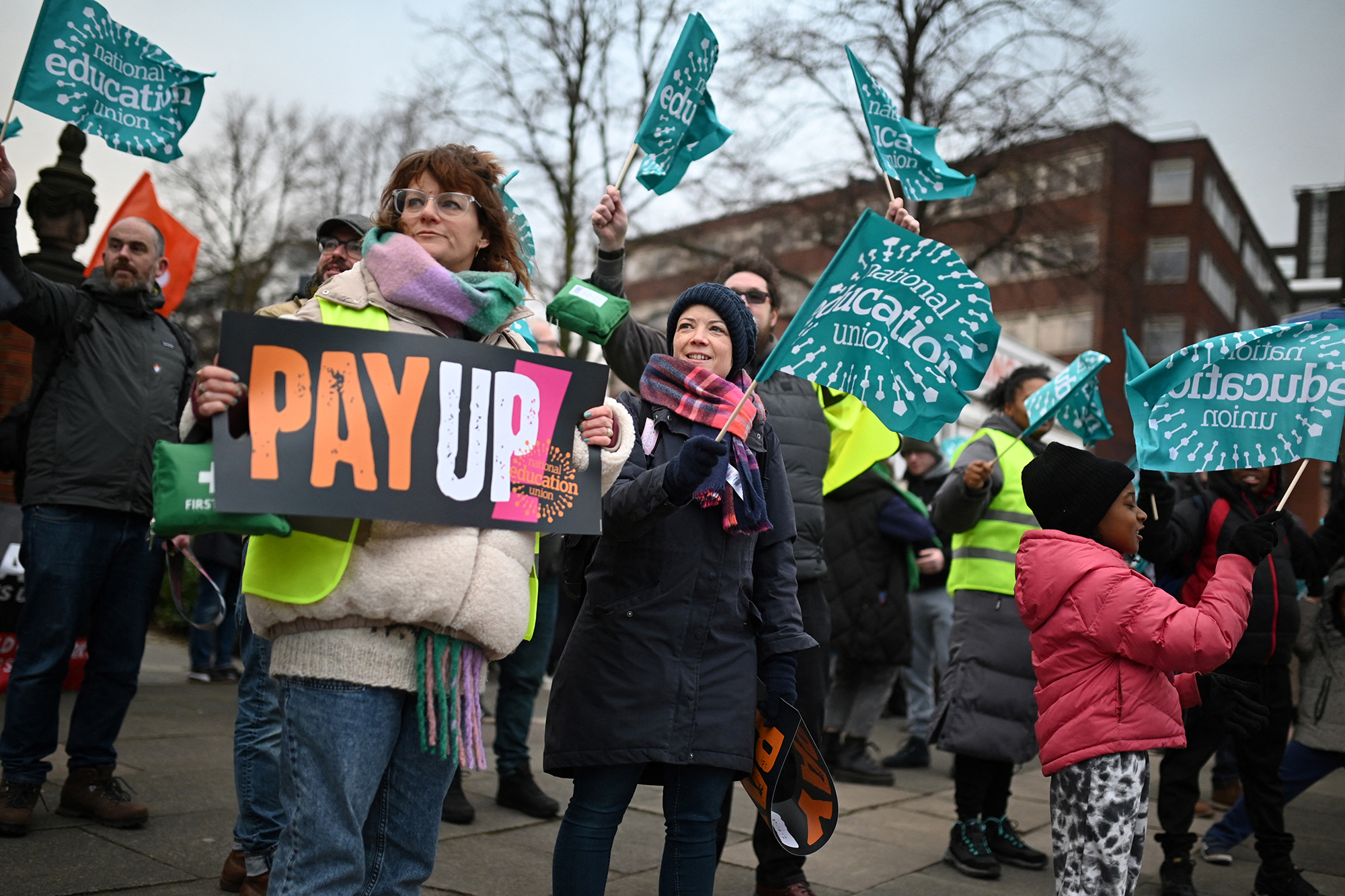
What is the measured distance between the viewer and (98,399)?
3877mm

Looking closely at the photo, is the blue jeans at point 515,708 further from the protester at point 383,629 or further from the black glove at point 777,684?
the protester at point 383,629

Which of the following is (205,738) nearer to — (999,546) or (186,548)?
(186,548)

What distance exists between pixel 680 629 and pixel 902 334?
1.15m

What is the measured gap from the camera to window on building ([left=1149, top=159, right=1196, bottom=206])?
126ft

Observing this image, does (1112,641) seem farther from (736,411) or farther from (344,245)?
(344,245)

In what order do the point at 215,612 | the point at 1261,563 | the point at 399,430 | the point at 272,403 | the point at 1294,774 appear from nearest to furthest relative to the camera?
the point at 272,403, the point at 399,430, the point at 1261,563, the point at 1294,774, the point at 215,612

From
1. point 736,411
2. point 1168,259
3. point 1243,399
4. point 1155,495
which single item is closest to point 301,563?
point 736,411

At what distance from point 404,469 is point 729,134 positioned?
91.6 inches

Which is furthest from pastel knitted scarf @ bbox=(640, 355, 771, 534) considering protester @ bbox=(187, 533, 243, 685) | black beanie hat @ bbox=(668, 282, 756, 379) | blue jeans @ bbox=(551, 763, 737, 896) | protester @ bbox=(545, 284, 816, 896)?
protester @ bbox=(187, 533, 243, 685)

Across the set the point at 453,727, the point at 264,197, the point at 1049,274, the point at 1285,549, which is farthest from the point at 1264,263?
the point at 453,727

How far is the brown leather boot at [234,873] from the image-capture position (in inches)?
127

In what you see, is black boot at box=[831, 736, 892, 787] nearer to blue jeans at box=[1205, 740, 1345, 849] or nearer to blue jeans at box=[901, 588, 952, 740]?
blue jeans at box=[901, 588, 952, 740]

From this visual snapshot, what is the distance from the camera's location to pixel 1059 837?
316 cm

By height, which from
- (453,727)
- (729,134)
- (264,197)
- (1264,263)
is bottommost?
(453,727)
